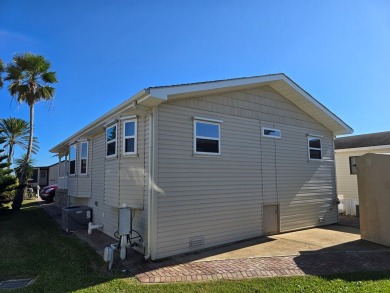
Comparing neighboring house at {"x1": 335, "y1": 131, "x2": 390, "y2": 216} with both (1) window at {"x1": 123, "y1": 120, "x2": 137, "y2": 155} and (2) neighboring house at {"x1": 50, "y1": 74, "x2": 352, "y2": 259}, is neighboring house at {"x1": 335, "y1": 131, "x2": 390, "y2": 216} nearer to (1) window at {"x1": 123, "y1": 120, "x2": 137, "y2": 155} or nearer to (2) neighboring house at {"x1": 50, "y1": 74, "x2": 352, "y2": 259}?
(2) neighboring house at {"x1": 50, "y1": 74, "x2": 352, "y2": 259}

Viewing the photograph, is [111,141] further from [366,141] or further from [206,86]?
[366,141]

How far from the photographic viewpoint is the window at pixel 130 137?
762 cm

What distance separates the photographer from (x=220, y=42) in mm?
9500

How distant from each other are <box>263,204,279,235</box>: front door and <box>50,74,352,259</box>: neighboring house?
0.03 meters

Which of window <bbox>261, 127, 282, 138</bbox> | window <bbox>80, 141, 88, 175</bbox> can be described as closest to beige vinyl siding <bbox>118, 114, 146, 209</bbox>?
window <bbox>261, 127, 282, 138</bbox>

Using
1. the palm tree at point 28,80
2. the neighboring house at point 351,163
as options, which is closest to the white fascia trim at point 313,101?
the neighboring house at point 351,163

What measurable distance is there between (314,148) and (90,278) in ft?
32.4

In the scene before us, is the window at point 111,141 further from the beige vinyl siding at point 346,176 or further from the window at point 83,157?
the beige vinyl siding at point 346,176

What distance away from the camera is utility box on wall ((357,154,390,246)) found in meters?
7.68

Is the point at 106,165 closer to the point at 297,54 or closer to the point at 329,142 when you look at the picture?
the point at 297,54

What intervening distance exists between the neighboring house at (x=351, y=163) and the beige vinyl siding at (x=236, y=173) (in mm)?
3467

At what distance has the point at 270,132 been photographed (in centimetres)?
979

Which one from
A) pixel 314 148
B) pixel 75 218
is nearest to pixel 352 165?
pixel 314 148

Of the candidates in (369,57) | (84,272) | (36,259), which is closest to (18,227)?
(36,259)
